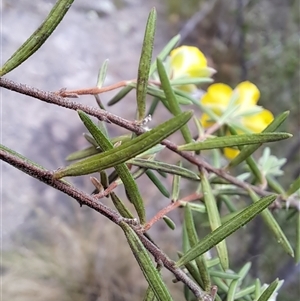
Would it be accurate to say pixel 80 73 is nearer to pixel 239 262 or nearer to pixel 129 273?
pixel 129 273

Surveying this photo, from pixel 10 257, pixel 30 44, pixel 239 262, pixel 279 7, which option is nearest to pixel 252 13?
pixel 279 7

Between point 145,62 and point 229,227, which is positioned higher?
point 145,62

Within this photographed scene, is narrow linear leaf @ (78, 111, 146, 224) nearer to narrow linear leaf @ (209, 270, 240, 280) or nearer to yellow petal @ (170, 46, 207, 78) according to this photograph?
narrow linear leaf @ (209, 270, 240, 280)

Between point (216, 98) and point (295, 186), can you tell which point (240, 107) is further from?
point (295, 186)

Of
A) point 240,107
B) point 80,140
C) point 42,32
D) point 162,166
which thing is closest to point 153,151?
point 162,166

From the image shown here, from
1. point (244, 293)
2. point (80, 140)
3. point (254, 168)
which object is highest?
point (80, 140)

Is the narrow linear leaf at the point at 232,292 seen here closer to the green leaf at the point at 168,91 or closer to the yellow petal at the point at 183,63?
the green leaf at the point at 168,91
